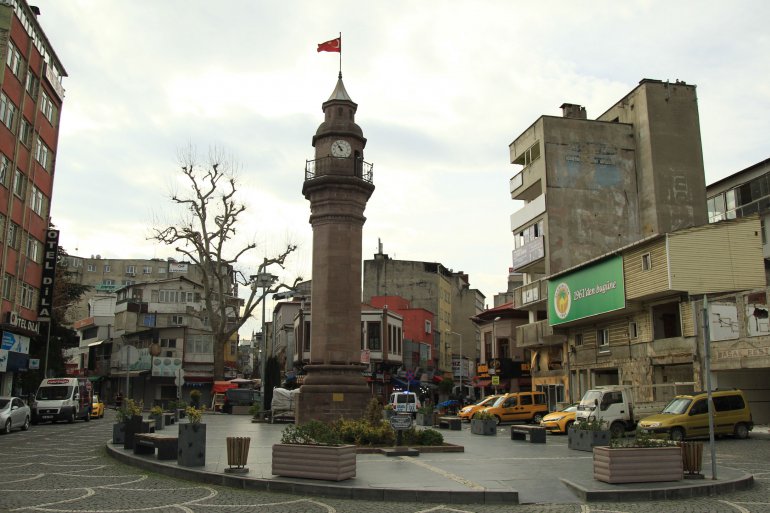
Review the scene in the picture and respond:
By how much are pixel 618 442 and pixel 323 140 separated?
73.3 ft

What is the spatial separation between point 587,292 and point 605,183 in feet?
39.5

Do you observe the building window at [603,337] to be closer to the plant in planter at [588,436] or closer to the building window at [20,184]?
the plant in planter at [588,436]

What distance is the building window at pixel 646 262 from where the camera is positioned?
32.5 m

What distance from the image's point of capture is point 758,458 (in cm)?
1847

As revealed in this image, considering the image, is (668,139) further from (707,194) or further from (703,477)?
(703,477)

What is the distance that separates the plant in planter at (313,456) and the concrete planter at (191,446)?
2.28 meters

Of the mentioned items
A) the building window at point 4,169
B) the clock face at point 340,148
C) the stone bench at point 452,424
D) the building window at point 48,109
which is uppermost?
the building window at point 48,109

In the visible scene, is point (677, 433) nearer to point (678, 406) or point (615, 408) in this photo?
point (678, 406)

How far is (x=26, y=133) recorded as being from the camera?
40875 millimetres

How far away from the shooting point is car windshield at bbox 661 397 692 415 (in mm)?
24825

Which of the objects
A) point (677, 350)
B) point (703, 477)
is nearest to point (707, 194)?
point (677, 350)

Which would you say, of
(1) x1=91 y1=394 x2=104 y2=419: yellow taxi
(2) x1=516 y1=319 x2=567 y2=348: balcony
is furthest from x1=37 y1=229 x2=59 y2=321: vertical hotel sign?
(2) x1=516 y1=319 x2=567 y2=348: balcony

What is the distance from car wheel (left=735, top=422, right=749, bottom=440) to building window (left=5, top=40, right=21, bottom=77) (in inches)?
1457

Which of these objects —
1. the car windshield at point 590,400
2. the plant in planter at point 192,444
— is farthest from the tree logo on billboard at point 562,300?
the plant in planter at point 192,444
